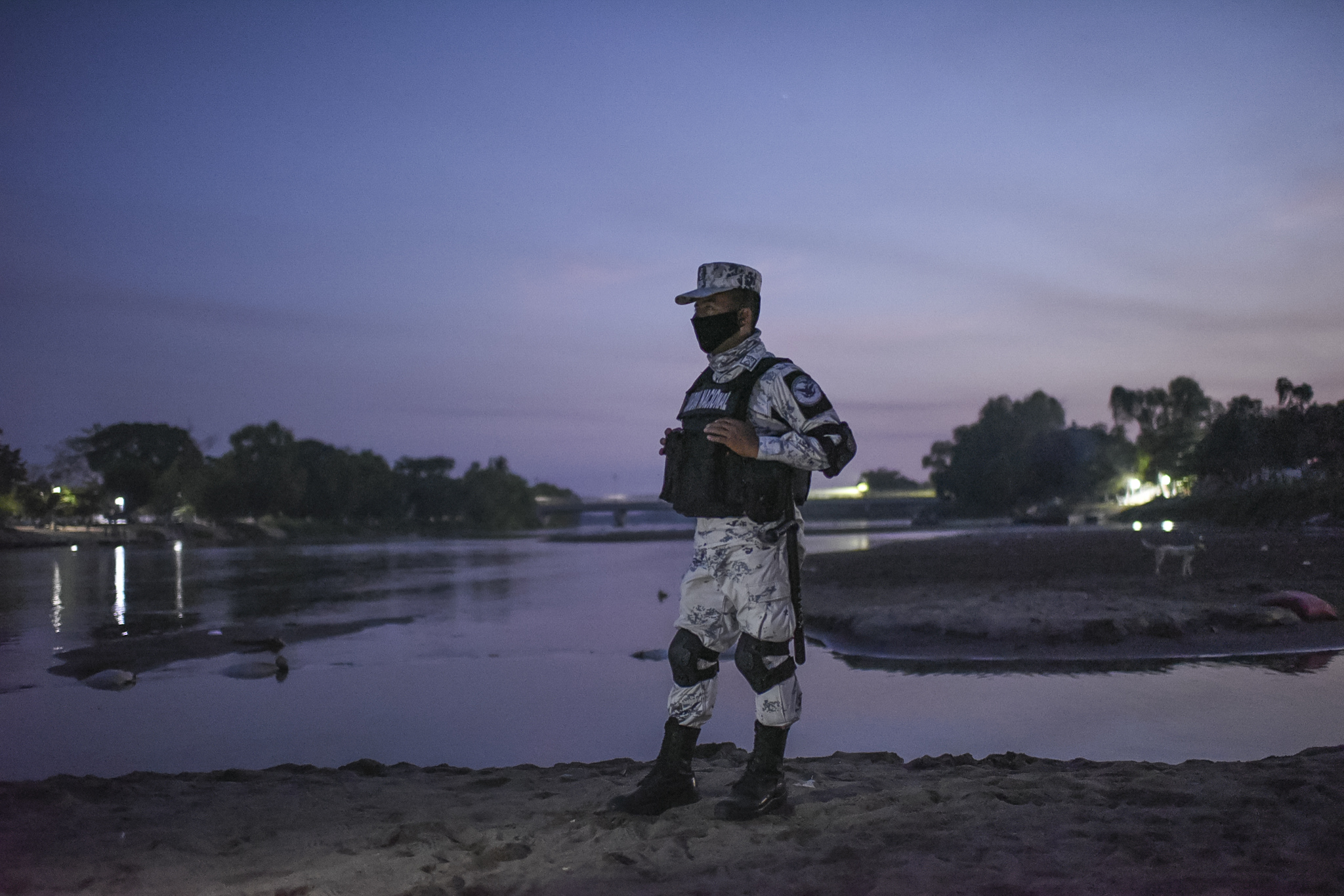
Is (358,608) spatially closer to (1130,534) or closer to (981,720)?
(981,720)

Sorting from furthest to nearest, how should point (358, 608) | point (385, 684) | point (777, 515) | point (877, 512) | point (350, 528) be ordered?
point (877, 512) → point (350, 528) → point (358, 608) → point (385, 684) → point (777, 515)

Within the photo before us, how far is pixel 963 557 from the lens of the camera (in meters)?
27.8

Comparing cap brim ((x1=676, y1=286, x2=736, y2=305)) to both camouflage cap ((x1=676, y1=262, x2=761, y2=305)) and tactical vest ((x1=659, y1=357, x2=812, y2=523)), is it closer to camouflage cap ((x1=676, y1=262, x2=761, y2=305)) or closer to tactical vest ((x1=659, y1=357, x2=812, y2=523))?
camouflage cap ((x1=676, y1=262, x2=761, y2=305))

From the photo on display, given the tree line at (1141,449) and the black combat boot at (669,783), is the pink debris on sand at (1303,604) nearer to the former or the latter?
the black combat boot at (669,783)

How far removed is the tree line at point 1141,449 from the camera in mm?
62969

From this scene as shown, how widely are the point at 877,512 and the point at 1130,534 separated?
107155 millimetres

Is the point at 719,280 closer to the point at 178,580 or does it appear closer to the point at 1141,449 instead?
the point at 178,580

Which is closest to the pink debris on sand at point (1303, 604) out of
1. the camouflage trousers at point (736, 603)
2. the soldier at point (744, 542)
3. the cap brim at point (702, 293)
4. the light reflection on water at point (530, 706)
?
the light reflection on water at point (530, 706)

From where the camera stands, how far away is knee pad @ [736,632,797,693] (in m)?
4.60

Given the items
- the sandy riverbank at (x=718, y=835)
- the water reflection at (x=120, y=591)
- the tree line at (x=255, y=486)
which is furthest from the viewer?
the tree line at (x=255, y=486)

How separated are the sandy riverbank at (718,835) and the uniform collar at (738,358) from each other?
2262mm

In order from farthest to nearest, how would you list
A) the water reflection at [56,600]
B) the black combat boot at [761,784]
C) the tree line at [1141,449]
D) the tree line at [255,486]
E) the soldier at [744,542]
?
the tree line at [255,486] → the tree line at [1141,449] → the water reflection at [56,600] → the soldier at [744,542] → the black combat boot at [761,784]

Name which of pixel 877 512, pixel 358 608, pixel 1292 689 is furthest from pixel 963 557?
pixel 877 512

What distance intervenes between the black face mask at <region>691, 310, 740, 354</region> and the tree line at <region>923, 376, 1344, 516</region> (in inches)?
2152
